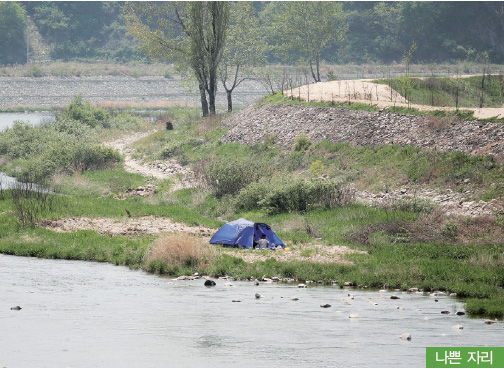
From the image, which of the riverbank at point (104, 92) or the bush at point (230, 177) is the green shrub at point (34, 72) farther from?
the bush at point (230, 177)

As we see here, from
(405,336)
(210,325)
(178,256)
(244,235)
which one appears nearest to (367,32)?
(244,235)

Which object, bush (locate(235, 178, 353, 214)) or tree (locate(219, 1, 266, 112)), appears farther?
tree (locate(219, 1, 266, 112))

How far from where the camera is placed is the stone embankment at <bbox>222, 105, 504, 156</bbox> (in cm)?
3841

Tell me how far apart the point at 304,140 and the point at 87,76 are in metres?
83.4

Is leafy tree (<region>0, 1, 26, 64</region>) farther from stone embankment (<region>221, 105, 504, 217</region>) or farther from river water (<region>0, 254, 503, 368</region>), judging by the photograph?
river water (<region>0, 254, 503, 368</region>)

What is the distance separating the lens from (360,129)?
46375 millimetres

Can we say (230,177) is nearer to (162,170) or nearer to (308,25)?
(162,170)

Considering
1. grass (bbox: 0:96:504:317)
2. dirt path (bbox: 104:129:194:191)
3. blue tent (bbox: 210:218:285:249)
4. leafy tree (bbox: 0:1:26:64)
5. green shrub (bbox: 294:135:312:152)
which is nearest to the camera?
grass (bbox: 0:96:504:317)

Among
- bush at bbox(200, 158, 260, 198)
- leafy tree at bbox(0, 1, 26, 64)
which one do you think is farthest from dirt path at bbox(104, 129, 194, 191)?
leafy tree at bbox(0, 1, 26, 64)

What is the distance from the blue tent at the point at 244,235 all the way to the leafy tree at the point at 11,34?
11307 cm

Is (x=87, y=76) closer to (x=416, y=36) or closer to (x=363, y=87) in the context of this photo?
(x=416, y=36)

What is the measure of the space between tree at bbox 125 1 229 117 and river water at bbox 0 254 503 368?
1524 inches

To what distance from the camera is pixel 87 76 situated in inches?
4892

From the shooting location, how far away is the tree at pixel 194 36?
6059cm
